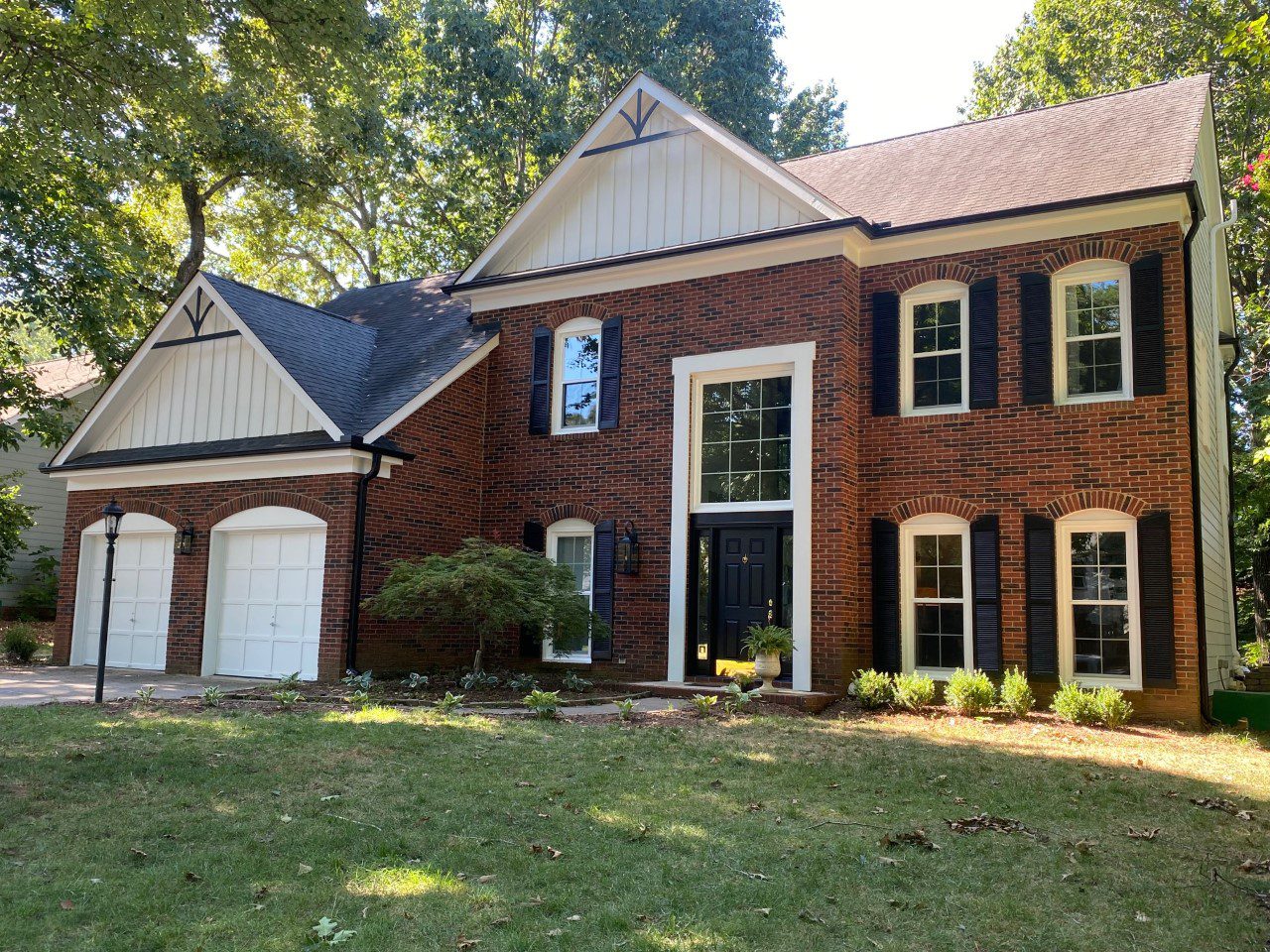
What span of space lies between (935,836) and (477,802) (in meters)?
2.95

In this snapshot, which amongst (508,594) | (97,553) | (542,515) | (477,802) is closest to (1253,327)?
(542,515)

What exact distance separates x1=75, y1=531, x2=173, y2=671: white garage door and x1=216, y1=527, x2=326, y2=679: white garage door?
4.17 feet

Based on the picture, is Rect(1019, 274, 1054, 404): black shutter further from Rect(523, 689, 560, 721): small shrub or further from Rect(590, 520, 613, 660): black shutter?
Rect(523, 689, 560, 721): small shrub

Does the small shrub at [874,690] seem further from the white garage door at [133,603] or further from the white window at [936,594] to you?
the white garage door at [133,603]

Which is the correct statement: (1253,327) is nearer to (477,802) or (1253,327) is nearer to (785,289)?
(785,289)

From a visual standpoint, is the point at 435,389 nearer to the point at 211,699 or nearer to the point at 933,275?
the point at 211,699

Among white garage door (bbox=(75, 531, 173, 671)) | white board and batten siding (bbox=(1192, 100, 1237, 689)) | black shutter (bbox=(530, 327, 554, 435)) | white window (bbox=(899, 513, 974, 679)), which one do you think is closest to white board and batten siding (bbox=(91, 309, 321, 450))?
white garage door (bbox=(75, 531, 173, 671))

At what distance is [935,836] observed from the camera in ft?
20.2

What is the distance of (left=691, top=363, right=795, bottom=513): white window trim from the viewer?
13609 millimetres

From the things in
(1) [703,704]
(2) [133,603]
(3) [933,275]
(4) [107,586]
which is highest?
(3) [933,275]

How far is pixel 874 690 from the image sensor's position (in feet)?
39.4

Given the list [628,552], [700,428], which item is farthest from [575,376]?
[628,552]

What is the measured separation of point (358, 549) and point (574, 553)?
315cm

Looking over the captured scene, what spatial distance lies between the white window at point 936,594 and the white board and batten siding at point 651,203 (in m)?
4.38
